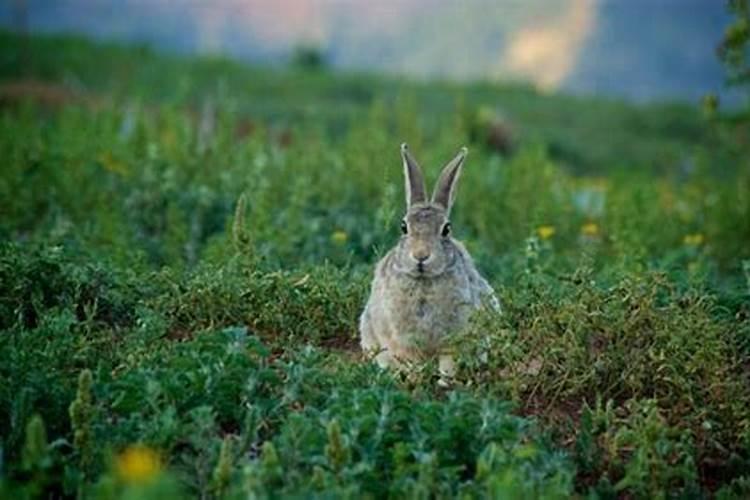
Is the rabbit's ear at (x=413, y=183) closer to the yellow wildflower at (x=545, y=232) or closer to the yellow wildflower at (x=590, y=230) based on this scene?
the yellow wildflower at (x=545, y=232)

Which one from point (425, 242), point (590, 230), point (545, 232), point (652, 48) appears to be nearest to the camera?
point (425, 242)

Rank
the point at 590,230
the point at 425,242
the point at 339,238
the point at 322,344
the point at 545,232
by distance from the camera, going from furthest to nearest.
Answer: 1. the point at 590,230
2. the point at 545,232
3. the point at 339,238
4. the point at 322,344
5. the point at 425,242

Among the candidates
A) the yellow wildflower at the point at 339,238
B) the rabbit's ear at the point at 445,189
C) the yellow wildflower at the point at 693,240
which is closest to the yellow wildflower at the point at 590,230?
the yellow wildflower at the point at 693,240

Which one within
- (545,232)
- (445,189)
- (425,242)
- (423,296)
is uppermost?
(445,189)

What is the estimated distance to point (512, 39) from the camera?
88.3 feet

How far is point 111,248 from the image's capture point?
25.6 ft

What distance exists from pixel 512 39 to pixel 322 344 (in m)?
21.4

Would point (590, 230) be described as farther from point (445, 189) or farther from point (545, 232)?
point (445, 189)

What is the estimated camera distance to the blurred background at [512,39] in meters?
25.6

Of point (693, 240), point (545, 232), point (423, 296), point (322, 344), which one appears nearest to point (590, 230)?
point (693, 240)

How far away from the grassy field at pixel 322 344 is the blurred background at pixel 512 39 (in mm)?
15142

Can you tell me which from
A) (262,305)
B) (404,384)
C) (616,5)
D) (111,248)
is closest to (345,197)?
(111,248)

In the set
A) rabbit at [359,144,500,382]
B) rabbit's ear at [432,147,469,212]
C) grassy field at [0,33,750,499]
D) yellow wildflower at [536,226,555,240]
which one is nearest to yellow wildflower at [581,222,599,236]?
grassy field at [0,33,750,499]

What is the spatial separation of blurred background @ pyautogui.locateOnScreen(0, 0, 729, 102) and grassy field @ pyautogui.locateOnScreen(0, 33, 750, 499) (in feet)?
49.7
